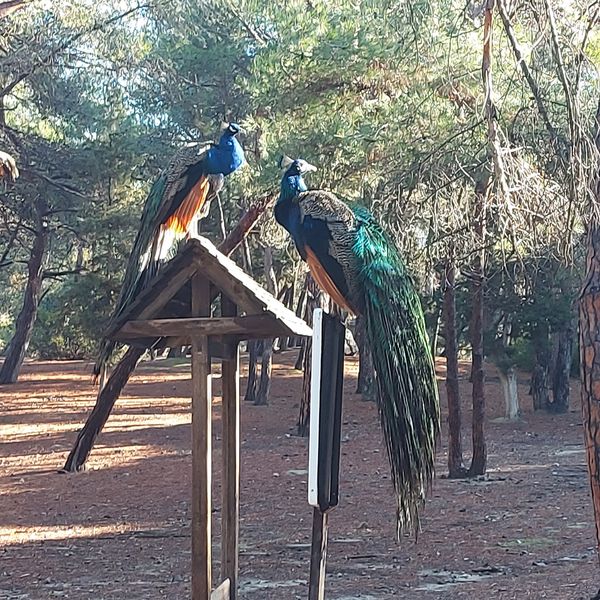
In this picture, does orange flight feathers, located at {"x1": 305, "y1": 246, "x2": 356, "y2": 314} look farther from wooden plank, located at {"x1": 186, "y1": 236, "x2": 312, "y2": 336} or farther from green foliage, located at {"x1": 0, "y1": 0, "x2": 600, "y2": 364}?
green foliage, located at {"x1": 0, "y1": 0, "x2": 600, "y2": 364}

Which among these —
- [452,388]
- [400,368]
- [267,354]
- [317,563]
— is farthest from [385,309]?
[267,354]

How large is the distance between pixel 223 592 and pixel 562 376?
15.5 meters

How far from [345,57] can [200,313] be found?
264 inches

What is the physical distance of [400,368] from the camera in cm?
497

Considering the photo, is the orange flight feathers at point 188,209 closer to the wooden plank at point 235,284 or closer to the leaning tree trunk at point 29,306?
the wooden plank at point 235,284

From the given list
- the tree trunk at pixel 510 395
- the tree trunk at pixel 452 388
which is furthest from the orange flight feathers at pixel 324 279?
the tree trunk at pixel 510 395

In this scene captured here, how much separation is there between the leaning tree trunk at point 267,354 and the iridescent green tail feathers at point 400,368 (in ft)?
40.9

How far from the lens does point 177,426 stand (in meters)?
17.4

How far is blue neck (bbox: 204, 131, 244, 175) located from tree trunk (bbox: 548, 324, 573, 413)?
561 inches

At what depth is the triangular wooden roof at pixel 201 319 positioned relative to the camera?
4844 millimetres

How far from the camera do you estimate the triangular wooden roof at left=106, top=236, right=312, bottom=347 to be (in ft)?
15.9

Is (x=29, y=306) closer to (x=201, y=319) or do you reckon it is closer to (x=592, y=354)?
(x=201, y=319)

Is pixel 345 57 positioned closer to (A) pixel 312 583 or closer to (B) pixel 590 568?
(B) pixel 590 568

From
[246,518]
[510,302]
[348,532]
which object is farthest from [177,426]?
[348,532]
